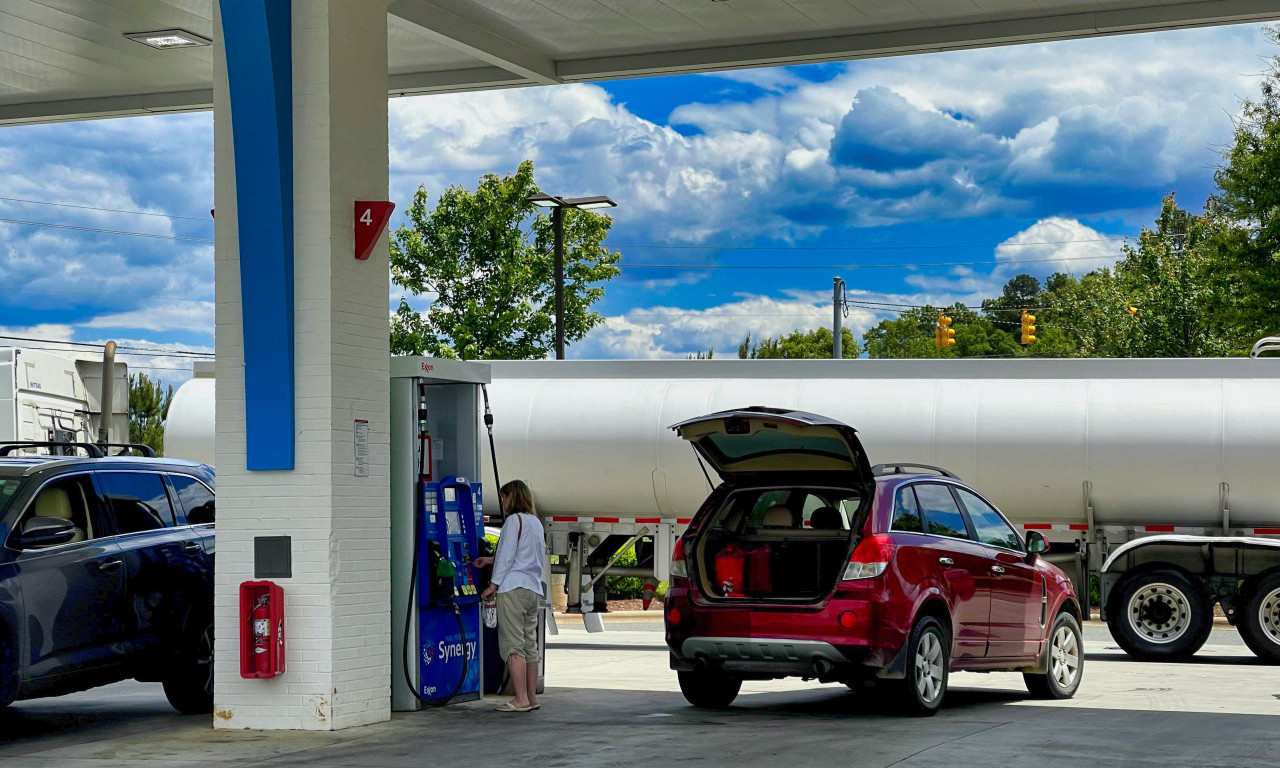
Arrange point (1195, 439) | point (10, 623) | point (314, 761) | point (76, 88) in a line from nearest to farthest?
point (314, 761)
point (10, 623)
point (76, 88)
point (1195, 439)

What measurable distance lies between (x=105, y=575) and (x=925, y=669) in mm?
6015

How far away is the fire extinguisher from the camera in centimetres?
1003

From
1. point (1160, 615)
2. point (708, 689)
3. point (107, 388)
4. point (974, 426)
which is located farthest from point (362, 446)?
point (1160, 615)

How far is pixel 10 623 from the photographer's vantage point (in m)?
9.72

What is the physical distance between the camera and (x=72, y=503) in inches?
424

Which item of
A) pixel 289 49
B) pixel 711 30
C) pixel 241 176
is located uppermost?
pixel 711 30

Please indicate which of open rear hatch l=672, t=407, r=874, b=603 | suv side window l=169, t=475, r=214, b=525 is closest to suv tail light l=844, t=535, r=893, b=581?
open rear hatch l=672, t=407, r=874, b=603

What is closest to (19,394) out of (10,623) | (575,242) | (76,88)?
(76,88)

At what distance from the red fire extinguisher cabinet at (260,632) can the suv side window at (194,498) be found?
2.12 metres

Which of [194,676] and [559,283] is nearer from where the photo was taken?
[194,676]

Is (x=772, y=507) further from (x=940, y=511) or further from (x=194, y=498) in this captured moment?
(x=194, y=498)

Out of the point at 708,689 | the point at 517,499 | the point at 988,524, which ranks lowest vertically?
the point at 708,689

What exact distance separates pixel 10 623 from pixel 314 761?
8.20 feet

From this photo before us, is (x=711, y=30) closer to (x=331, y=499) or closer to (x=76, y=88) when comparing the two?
(x=331, y=499)
